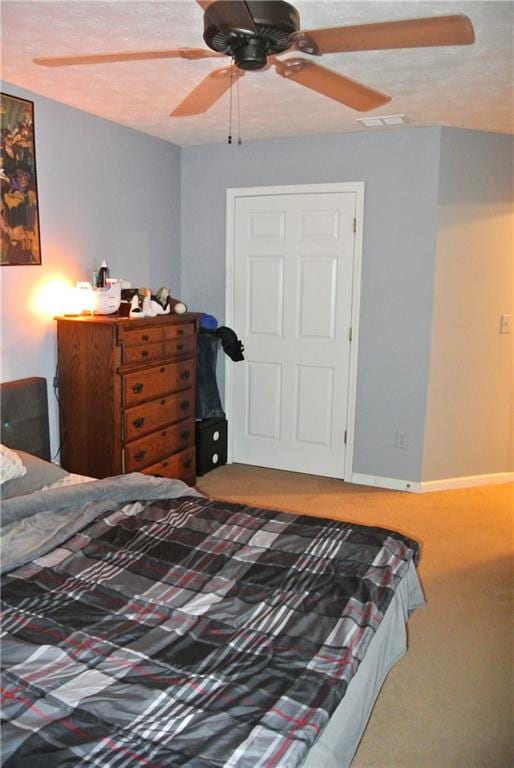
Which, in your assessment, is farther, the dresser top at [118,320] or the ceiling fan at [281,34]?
the dresser top at [118,320]

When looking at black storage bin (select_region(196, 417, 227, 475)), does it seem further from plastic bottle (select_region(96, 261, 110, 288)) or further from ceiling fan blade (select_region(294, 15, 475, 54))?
ceiling fan blade (select_region(294, 15, 475, 54))

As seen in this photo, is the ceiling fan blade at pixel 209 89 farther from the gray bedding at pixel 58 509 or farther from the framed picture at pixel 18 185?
the gray bedding at pixel 58 509

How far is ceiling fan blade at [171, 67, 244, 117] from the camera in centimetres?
212

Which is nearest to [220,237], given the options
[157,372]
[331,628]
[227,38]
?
[157,372]

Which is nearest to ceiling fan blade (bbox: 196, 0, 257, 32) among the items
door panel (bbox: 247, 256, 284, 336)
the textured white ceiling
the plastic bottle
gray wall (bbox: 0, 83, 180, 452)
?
the textured white ceiling

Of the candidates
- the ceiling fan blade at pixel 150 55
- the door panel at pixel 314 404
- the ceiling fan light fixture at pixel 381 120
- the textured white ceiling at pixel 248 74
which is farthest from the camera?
the door panel at pixel 314 404

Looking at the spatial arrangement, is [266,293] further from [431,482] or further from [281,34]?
[281,34]

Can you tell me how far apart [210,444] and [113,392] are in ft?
4.57

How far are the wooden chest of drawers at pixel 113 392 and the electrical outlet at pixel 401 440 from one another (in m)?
1.64

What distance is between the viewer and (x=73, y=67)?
9.30 feet

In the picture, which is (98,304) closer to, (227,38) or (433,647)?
(227,38)

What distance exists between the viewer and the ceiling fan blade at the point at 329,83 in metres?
2.06

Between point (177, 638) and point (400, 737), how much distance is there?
0.98 m

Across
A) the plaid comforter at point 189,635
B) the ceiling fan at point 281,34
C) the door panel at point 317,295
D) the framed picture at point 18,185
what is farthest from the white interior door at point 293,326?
the ceiling fan at point 281,34
